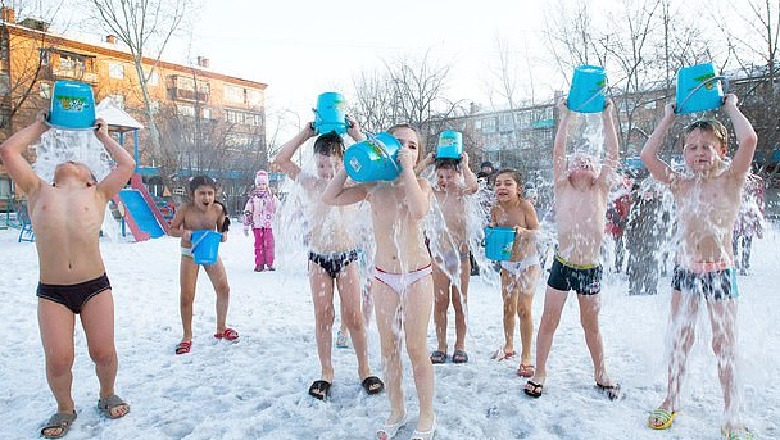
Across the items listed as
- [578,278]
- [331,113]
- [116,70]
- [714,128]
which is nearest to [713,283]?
[578,278]

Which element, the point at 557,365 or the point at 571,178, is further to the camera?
the point at 557,365

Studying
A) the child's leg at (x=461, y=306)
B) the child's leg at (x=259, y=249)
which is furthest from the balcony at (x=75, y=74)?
the child's leg at (x=461, y=306)

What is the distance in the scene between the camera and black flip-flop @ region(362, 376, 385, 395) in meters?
3.54

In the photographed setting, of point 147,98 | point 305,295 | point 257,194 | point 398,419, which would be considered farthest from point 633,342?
point 147,98

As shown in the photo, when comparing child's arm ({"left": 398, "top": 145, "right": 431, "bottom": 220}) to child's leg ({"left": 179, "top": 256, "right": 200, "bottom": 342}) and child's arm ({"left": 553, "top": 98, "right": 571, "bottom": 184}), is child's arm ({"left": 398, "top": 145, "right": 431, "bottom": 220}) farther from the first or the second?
child's leg ({"left": 179, "top": 256, "right": 200, "bottom": 342})

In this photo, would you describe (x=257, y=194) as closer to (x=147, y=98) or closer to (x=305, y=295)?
(x=305, y=295)

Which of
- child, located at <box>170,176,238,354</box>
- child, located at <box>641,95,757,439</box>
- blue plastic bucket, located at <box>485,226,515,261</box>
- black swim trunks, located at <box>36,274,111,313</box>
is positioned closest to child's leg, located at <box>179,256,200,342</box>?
child, located at <box>170,176,238,354</box>

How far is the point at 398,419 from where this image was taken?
2.95 meters

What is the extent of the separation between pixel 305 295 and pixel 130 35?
2038cm

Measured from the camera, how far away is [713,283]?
115 inches

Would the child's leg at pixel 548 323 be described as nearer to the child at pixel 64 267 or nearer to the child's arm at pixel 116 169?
the child at pixel 64 267

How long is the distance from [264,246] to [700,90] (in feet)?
25.7

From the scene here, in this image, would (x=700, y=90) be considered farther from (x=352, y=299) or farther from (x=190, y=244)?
(x=190, y=244)

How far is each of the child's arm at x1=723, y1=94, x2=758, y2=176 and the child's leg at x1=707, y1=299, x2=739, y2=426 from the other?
76cm
